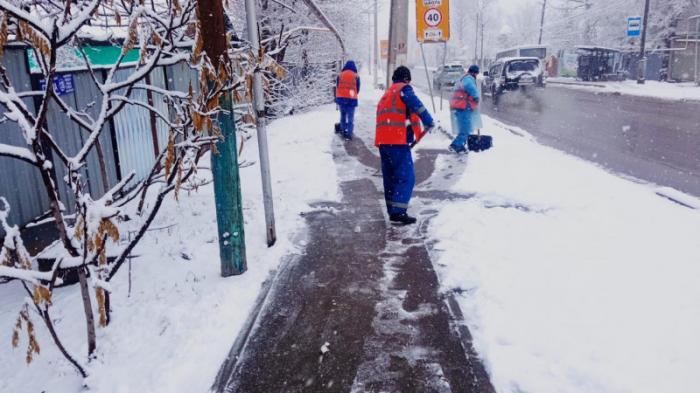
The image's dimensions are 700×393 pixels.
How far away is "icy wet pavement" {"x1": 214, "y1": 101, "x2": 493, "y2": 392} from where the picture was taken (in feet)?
10.7

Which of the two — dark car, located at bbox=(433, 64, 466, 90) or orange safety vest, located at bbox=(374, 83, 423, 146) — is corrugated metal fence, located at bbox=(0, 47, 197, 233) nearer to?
orange safety vest, located at bbox=(374, 83, 423, 146)

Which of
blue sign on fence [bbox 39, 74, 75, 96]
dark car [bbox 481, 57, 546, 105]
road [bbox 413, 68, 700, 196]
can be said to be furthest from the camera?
dark car [bbox 481, 57, 546, 105]

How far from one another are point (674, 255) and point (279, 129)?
11301 mm

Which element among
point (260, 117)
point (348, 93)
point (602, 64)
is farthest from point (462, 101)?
point (602, 64)

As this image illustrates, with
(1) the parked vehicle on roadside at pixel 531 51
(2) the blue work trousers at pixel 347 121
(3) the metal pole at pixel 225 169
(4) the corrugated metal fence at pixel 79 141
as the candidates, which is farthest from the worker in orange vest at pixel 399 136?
(1) the parked vehicle on roadside at pixel 531 51

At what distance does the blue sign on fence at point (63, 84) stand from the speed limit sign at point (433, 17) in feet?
32.5

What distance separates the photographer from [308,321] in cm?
402

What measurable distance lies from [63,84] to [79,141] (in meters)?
0.70

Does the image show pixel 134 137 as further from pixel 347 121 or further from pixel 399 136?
pixel 347 121

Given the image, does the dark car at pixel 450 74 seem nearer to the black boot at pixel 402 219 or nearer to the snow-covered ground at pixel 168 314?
the black boot at pixel 402 219

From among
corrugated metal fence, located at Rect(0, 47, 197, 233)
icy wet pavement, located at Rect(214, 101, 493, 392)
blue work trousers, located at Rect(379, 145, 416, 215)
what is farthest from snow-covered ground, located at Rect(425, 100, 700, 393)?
corrugated metal fence, located at Rect(0, 47, 197, 233)

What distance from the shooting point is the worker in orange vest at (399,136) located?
20.6ft

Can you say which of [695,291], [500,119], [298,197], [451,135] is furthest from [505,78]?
[695,291]

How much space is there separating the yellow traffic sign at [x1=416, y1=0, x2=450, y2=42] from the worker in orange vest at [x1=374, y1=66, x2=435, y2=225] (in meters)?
8.19
